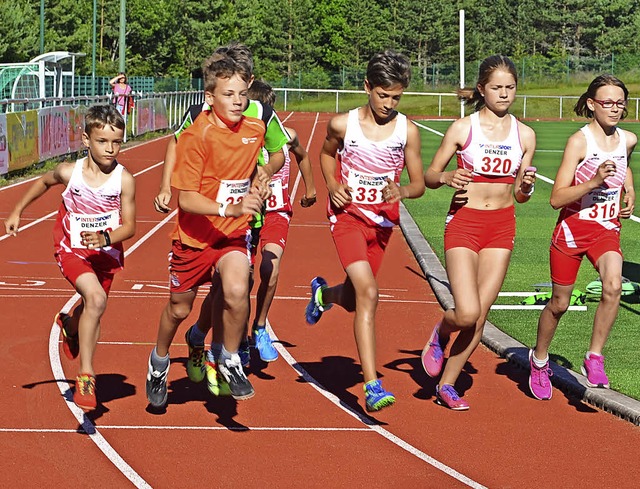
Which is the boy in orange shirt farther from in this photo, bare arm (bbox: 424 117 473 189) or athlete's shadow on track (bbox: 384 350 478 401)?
athlete's shadow on track (bbox: 384 350 478 401)

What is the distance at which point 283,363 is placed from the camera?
977 centimetres

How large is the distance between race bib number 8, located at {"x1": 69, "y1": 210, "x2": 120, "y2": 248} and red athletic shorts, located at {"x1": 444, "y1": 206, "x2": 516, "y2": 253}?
209 centimetres

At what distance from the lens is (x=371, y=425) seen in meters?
7.81

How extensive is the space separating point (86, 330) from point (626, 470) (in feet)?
10.4

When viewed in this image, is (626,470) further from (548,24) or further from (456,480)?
(548,24)

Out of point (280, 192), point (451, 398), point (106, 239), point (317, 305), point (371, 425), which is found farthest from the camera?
point (280, 192)

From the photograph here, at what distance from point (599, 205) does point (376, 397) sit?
81.0 inches

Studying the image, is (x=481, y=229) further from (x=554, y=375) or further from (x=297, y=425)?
(x=297, y=425)

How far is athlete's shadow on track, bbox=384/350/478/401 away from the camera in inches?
348

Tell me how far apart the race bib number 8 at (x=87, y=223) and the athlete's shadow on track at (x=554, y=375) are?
3.01 metres

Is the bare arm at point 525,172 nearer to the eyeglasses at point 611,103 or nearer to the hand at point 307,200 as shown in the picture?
the eyeglasses at point 611,103

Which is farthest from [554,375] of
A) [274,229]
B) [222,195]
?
[222,195]

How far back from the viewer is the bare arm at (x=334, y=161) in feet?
25.9

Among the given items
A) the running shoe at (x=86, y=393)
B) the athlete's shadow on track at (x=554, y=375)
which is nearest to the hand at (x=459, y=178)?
the athlete's shadow on track at (x=554, y=375)
